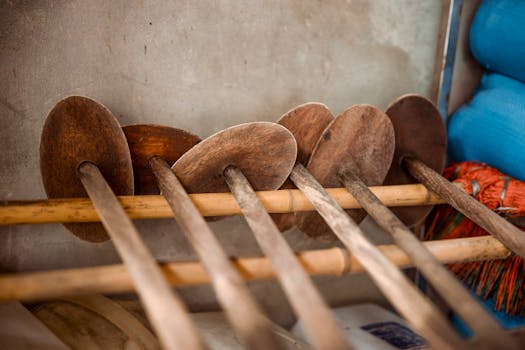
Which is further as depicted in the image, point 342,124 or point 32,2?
point 342,124

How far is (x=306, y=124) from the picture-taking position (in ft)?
4.93

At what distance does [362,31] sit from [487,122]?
21.7 inches

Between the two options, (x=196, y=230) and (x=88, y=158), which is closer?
(x=196, y=230)

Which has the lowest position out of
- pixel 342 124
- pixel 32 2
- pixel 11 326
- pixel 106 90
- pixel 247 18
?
pixel 11 326

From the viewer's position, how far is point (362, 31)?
171cm

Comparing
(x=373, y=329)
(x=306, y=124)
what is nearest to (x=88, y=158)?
(x=306, y=124)

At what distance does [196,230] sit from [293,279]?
25cm

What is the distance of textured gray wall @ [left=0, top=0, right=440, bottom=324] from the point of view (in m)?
1.39

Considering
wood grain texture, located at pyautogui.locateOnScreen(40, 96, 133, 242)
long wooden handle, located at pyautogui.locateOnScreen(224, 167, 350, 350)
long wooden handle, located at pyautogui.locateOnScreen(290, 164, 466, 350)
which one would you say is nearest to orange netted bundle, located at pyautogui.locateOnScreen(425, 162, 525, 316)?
long wooden handle, located at pyautogui.locateOnScreen(290, 164, 466, 350)

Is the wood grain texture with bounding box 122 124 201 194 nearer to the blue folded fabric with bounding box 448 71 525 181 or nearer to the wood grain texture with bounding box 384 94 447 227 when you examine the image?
the wood grain texture with bounding box 384 94 447 227

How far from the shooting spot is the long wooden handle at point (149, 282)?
2.70ft

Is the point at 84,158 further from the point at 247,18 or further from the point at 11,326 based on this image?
the point at 247,18

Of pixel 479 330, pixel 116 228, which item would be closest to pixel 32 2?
pixel 116 228

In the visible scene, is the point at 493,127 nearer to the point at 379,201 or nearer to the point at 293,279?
the point at 379,201
